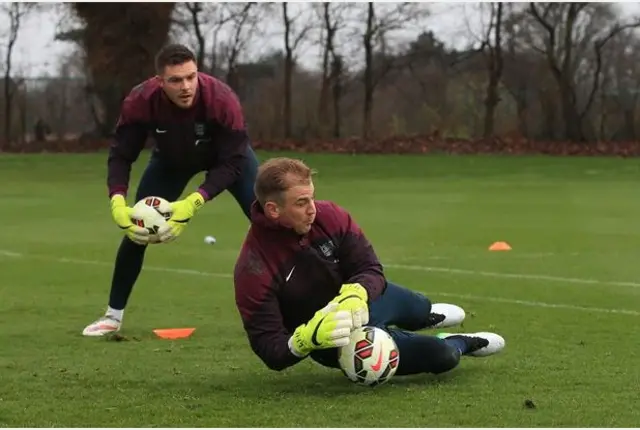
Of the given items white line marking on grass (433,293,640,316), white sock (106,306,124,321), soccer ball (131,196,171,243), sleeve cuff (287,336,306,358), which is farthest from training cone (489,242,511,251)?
sleeve cuff (287,336,306,358)

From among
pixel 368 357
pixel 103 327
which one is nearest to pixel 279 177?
pixel 368 357

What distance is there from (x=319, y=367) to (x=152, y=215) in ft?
4.94

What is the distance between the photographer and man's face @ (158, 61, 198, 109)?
7570 millimetres

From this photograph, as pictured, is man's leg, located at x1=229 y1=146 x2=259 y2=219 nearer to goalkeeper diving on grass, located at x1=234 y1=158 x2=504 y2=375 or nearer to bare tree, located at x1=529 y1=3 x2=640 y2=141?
goalkeeper diving on grass, located at x1=234 y1=158 x2=504 y2=375

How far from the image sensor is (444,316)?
7.25 metres

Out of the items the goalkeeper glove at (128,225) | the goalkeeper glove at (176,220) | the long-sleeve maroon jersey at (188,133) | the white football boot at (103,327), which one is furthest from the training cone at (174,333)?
the long-sleeve maroon jersey at (188,133)

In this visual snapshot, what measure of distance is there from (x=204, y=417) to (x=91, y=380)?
3.94 ft

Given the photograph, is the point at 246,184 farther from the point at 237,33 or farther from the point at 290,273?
the point at 237,33

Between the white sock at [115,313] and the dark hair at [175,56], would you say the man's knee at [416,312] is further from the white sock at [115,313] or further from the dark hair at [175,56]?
the white sock at [115,313]

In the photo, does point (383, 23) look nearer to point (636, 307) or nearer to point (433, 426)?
point (636, 307)

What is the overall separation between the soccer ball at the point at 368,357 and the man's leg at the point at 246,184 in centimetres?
232

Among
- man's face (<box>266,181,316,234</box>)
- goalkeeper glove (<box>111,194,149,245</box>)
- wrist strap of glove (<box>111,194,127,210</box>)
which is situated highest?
man's face (<box>266,181,316,234</box>)

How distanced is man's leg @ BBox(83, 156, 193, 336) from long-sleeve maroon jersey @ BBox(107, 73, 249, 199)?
0.15 m

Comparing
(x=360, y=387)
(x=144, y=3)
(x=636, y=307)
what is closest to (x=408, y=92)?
(x=144, y=3)
